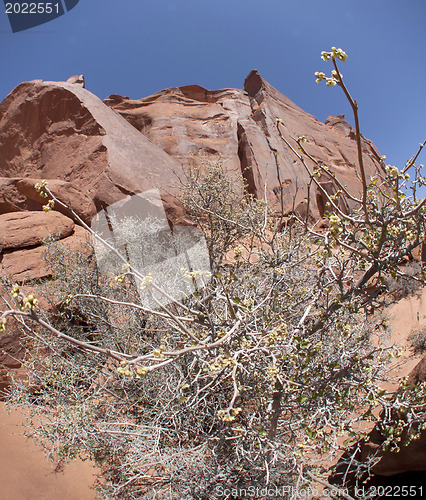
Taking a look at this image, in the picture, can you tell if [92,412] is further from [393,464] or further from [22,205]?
[22,205]

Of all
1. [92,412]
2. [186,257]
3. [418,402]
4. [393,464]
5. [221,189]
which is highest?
[221,189]

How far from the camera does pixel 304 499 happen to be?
8.82ft

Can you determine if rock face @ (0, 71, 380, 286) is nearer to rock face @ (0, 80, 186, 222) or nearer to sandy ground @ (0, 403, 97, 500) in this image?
rock face @ (0, 80, 186, 222)

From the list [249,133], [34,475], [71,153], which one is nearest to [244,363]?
[34,475]

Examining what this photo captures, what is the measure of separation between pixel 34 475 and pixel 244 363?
4.28m

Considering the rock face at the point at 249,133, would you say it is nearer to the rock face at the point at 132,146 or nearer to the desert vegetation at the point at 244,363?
the rock face at the point at 132,146

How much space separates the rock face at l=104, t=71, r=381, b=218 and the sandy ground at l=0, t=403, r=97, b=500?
1186 cm

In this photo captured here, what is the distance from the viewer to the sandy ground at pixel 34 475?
14.4 feet

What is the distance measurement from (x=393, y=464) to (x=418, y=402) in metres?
1.64

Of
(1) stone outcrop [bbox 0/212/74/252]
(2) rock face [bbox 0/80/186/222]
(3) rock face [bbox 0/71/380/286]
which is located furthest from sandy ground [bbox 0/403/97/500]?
(2) rock face [bbox 0/80/186/222]

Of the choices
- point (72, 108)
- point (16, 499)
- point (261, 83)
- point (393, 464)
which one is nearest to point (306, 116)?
point (261, 83)

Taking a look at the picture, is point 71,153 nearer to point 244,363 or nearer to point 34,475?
point 34,475

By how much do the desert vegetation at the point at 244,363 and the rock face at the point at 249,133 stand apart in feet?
35.1

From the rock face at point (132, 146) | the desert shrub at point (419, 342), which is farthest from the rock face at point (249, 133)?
the desert shrub at point (419, 342)
